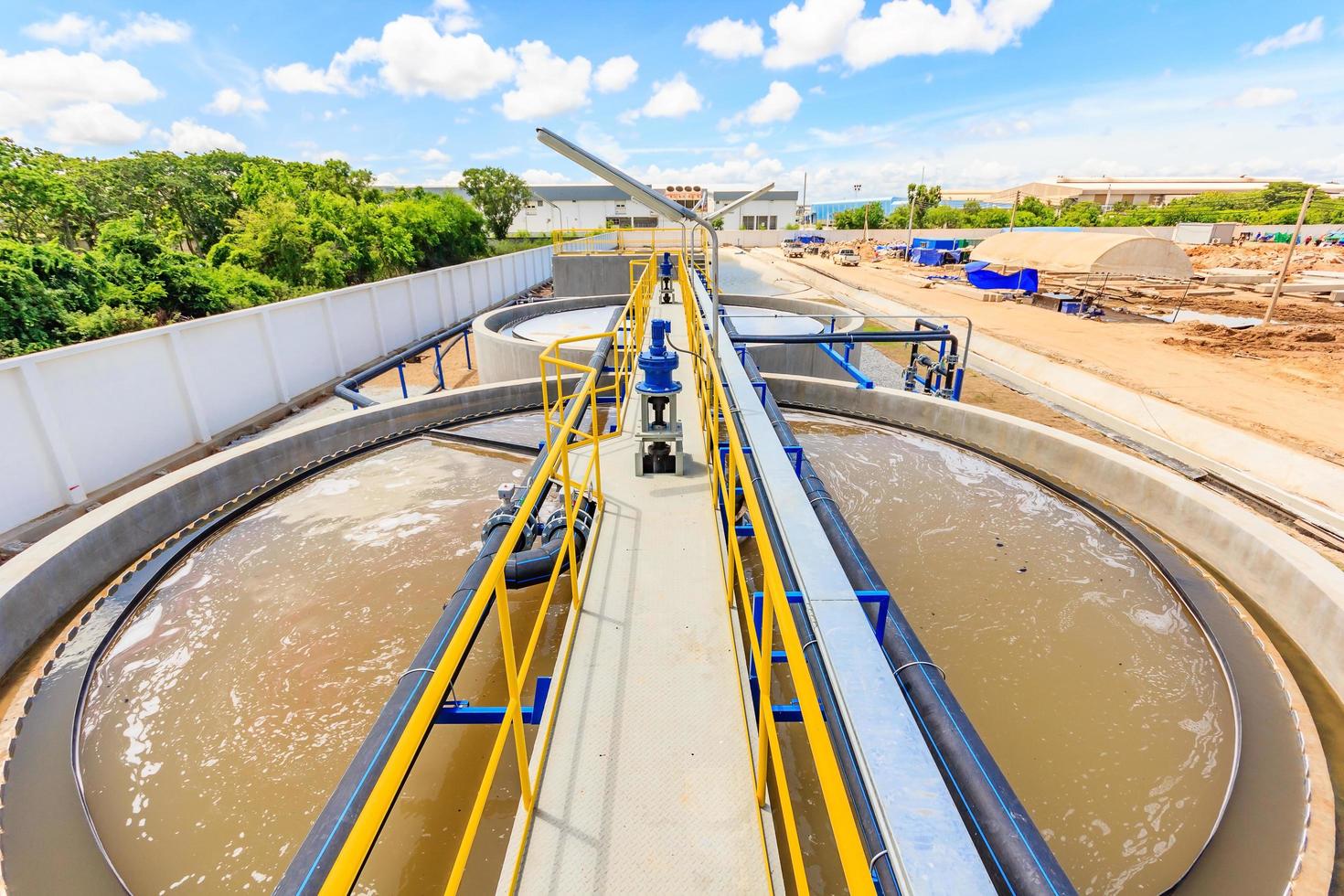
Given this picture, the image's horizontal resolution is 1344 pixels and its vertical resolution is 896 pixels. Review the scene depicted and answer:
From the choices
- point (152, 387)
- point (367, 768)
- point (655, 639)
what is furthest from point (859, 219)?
point (367, 768)

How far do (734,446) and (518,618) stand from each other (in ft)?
8.71

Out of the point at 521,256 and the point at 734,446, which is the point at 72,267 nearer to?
the point at 734,446

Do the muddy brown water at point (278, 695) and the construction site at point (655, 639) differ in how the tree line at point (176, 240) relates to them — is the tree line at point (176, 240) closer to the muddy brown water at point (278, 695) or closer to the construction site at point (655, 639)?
the construction site at point (655, 639)

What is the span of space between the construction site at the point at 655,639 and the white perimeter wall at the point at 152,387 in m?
0.05

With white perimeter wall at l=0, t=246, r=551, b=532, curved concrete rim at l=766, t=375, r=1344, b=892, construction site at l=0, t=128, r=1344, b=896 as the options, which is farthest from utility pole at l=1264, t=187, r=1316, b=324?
white perimeter wall at l=0, t=246, r=551, b=532

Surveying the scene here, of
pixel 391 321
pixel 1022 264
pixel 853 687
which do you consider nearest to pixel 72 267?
pixel 391 321

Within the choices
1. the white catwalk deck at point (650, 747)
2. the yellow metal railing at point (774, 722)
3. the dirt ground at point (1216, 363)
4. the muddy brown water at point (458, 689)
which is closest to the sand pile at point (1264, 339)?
the dirt ground at point (1216, 363)

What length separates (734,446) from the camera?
3.14 metres

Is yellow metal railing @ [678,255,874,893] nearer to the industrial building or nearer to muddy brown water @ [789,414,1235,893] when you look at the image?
muddy brown water @ [789,414,1235,893]

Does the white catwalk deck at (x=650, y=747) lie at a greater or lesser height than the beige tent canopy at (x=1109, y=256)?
lesser

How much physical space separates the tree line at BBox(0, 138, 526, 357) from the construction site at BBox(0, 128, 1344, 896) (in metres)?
3.06

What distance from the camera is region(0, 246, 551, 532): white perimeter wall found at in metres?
6.35

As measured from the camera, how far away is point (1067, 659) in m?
4.55

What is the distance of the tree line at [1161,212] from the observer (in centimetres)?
5491
